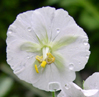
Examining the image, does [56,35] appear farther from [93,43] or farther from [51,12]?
[93,43]

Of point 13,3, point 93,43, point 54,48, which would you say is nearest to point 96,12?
point 93,43

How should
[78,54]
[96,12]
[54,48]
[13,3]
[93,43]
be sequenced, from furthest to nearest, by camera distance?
[13,3], [93,43], [96,12], [54,48], [78,54]

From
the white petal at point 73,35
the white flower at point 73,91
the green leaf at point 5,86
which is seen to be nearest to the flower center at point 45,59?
the white petal at point 73,35

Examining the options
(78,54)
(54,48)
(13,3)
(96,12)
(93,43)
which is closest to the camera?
(78,54)

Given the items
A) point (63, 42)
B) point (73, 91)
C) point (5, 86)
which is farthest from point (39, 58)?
point (5, 86)

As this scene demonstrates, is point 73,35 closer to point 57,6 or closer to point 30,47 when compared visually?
point 30,47

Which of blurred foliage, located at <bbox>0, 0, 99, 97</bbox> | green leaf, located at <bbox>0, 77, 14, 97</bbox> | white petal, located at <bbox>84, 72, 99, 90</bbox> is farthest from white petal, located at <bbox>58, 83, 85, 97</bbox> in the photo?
blurred foliage, located at <bbox>0, 0, 99, 97</bbox>

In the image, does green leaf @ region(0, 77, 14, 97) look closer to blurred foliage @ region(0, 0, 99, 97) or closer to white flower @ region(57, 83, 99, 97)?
blurred foliage @ region(0, 0, 99, 97)
